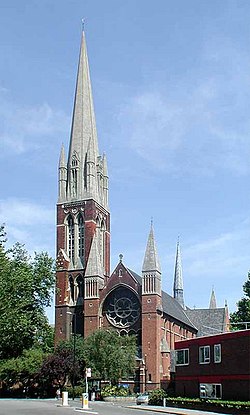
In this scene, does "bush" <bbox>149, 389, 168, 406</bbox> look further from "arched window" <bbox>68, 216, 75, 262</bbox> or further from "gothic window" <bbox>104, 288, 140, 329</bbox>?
"arched window" <bbox>68, 216, 75, 262</bbox>

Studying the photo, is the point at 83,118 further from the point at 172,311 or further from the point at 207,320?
the point at 207,320

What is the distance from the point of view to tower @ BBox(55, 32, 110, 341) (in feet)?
310

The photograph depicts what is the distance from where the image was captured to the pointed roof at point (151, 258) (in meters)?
91.4

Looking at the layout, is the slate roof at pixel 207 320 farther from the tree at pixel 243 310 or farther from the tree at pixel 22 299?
the tree at pixel 22 299

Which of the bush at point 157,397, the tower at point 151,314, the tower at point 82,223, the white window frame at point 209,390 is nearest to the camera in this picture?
the white window frame at point 209,390

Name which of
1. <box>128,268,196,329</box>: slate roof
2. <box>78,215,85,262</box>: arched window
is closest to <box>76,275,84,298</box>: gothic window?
<box>78,215,85,262</box>: arched window

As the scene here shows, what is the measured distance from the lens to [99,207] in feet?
343

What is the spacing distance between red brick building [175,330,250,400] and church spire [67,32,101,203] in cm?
5049

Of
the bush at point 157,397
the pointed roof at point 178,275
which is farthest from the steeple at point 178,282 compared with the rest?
the bush at point 157,397

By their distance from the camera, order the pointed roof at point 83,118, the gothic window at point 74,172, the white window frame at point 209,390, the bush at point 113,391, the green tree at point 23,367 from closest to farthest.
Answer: the white window frame at point 209,390 → the green tree at point 23,367 → the bush at point 113,391 → the gothic window at point 74,172 → the pointed roof at point 83,118

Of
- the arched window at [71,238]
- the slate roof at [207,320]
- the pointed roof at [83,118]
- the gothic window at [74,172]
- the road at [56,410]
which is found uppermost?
the pointed roof at [83,118]

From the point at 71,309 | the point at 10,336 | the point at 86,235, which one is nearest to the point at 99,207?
the point at 86,235

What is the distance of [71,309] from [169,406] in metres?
46.5

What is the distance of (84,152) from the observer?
Result: 347 feet
